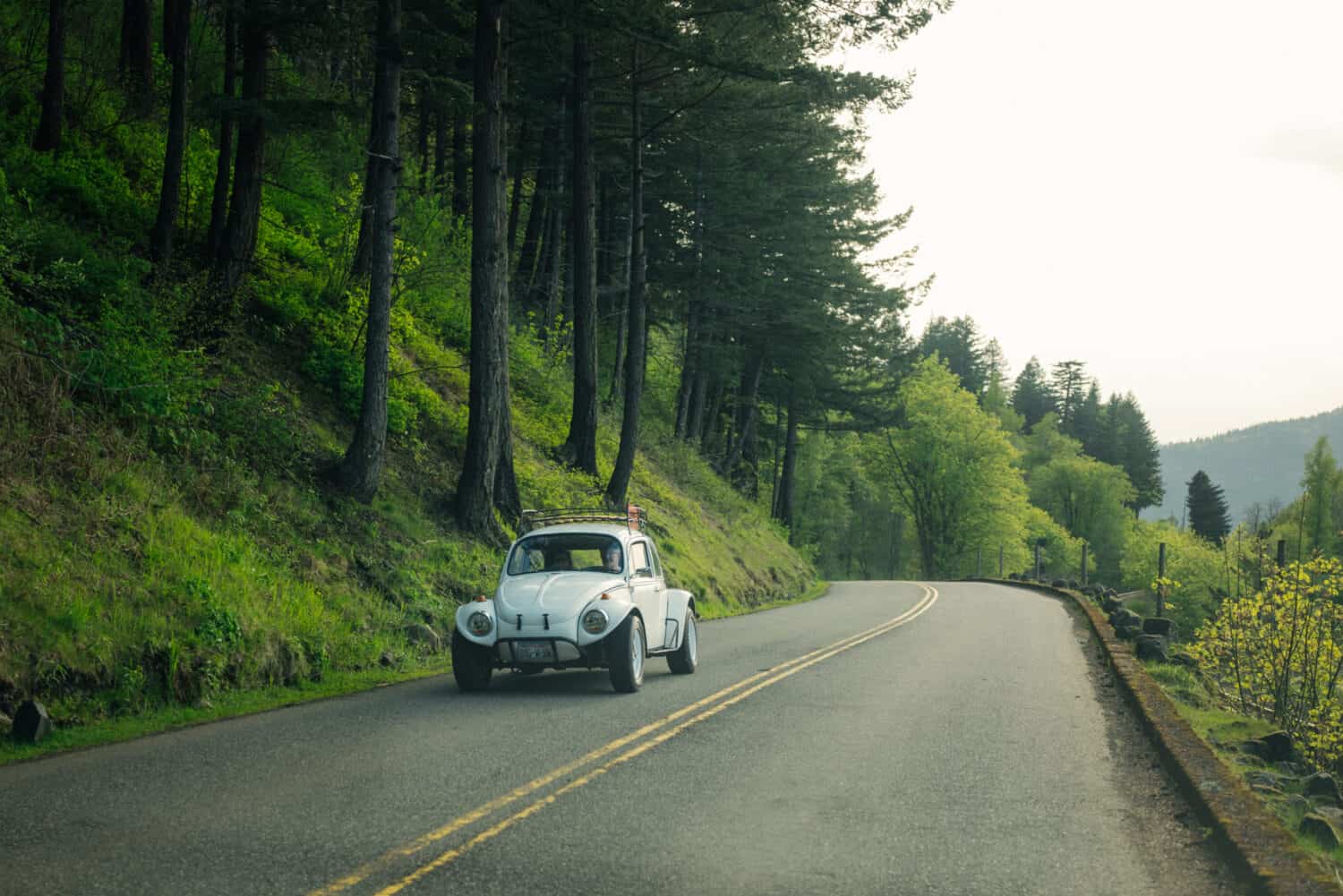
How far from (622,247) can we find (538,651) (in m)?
30.7

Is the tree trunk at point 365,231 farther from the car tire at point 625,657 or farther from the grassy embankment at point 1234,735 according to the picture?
the grassy embankment at point 1234,735

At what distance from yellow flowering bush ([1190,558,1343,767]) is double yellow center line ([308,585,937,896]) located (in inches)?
249

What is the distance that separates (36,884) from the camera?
543cm

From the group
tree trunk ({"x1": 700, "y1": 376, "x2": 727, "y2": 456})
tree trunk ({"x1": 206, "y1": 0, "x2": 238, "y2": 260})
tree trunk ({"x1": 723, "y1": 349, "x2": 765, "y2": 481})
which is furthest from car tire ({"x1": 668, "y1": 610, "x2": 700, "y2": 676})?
tree trunk ({"x1": 700, "y1": 376, "x2": 727, "y2": 456})

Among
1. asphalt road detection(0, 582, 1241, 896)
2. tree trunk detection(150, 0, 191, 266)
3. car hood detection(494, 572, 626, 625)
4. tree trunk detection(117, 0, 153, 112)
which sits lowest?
asphalt road detection(0, 582, 1241, 896)

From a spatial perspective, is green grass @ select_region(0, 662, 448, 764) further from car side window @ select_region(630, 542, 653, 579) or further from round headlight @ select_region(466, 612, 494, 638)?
car side window @ select_region(630, 542, 653, 579)

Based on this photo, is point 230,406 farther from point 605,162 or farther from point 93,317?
point 605,162

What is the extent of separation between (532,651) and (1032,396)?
475 feet

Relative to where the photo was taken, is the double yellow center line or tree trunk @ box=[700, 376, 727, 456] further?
tree trunk @ box=[700, 376, 727, 456]

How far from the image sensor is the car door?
516 inches

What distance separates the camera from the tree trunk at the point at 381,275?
17.1 m

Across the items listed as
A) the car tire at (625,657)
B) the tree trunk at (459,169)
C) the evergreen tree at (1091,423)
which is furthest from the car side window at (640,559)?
the evergreen tree at (1091,423)

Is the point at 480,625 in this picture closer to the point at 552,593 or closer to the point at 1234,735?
the point at 552,593

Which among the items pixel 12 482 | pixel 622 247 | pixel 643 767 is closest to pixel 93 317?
pixel 12 482
